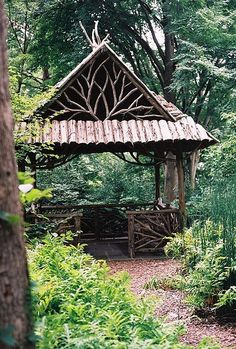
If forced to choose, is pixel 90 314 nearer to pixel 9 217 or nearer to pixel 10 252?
pixel 10 252

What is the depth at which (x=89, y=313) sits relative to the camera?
294 cm

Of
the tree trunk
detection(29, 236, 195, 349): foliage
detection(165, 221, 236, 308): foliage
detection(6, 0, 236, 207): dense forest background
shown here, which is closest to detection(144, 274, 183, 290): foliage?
detection(165, 221, 236, 308): foliage

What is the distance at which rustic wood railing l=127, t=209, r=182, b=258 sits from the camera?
316 inches

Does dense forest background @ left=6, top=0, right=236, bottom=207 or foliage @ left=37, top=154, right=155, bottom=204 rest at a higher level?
dense forest background @ left=6, top=0, right=236, bottom=207

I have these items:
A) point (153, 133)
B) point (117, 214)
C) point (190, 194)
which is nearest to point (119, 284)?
point (153, 133)

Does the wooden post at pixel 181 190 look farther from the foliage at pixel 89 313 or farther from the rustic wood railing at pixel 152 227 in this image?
the foliage at pixel 89 313

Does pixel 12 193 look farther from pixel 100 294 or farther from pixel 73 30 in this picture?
pixel 73 30

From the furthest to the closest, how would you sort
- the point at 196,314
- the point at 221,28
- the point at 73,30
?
the point at 73,30, the point at 221,28, the point at 196,314

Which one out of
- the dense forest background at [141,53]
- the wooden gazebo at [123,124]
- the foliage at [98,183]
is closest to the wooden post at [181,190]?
the wooden gazebo at [123,124]

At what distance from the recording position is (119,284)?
3.68m

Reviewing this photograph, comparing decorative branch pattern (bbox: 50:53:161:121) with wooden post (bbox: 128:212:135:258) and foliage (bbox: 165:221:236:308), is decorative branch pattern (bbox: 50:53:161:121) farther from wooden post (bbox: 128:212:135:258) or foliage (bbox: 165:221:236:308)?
foliage (bbox: 165:221:236:308)

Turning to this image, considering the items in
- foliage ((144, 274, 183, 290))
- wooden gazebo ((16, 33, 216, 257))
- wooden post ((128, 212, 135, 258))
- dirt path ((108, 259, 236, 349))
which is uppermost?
wooden gazebo ((16, 33, 216, 257))

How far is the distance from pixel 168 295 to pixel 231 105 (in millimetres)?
6960

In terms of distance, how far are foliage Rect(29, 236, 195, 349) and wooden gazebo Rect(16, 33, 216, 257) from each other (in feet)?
12.5
